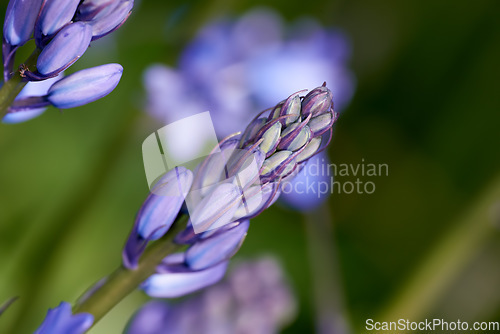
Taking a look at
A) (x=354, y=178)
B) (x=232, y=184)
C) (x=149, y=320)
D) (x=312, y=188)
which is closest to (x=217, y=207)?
(x=232, y=184)

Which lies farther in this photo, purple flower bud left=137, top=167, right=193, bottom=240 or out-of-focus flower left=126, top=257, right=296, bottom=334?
out-of-focus flower left=126, top=257, right=296, bottom=334

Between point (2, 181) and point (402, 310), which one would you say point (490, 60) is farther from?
point (2, 181)

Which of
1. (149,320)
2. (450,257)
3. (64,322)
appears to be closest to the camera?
(64,322)

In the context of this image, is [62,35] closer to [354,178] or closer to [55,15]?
[55,15]

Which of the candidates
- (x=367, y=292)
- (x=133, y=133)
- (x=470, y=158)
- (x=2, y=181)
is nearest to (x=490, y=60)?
(x=470, y=158)

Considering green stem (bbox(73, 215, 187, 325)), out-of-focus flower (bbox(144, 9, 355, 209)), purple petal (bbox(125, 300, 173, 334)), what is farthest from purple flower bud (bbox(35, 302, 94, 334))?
out-of-focus flower (bbox(144, 9, 355, 209))

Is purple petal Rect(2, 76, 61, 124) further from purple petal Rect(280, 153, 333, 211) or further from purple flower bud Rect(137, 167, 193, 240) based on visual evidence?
purple petal Rect(280, 153, 333, 211)

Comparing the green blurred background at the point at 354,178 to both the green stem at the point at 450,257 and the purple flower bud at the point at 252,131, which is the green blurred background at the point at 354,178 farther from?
the purple flower bud at the point at 252,131
